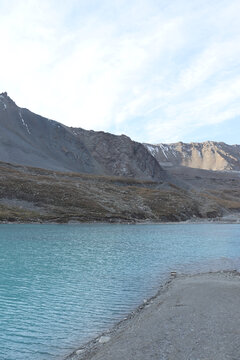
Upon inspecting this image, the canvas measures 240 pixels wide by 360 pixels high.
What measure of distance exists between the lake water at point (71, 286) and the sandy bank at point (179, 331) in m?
1.69

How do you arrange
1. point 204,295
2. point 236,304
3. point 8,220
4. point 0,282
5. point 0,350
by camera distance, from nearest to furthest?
point 0,350 → point 236,304 → point 204,295 → point 0,282 → point 8,220

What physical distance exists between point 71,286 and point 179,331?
13572 millimetres

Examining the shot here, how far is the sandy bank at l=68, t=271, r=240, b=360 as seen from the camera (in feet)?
39.0

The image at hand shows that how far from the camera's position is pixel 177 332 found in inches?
564

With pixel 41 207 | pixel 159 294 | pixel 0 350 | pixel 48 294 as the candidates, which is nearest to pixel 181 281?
pixel 159 294

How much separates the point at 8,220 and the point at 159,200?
2873 inches

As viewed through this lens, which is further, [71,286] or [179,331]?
[71,286]

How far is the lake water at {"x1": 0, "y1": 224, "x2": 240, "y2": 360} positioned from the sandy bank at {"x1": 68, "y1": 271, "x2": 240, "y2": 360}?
5.56 feet

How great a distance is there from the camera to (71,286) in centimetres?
2606

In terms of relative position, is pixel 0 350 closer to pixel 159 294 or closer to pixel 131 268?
pixel 159 294

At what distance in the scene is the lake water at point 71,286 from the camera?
1568 centimetres

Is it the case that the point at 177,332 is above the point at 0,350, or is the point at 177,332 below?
above

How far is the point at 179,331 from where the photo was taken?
14.5 m

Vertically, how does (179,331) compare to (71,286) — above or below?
above
